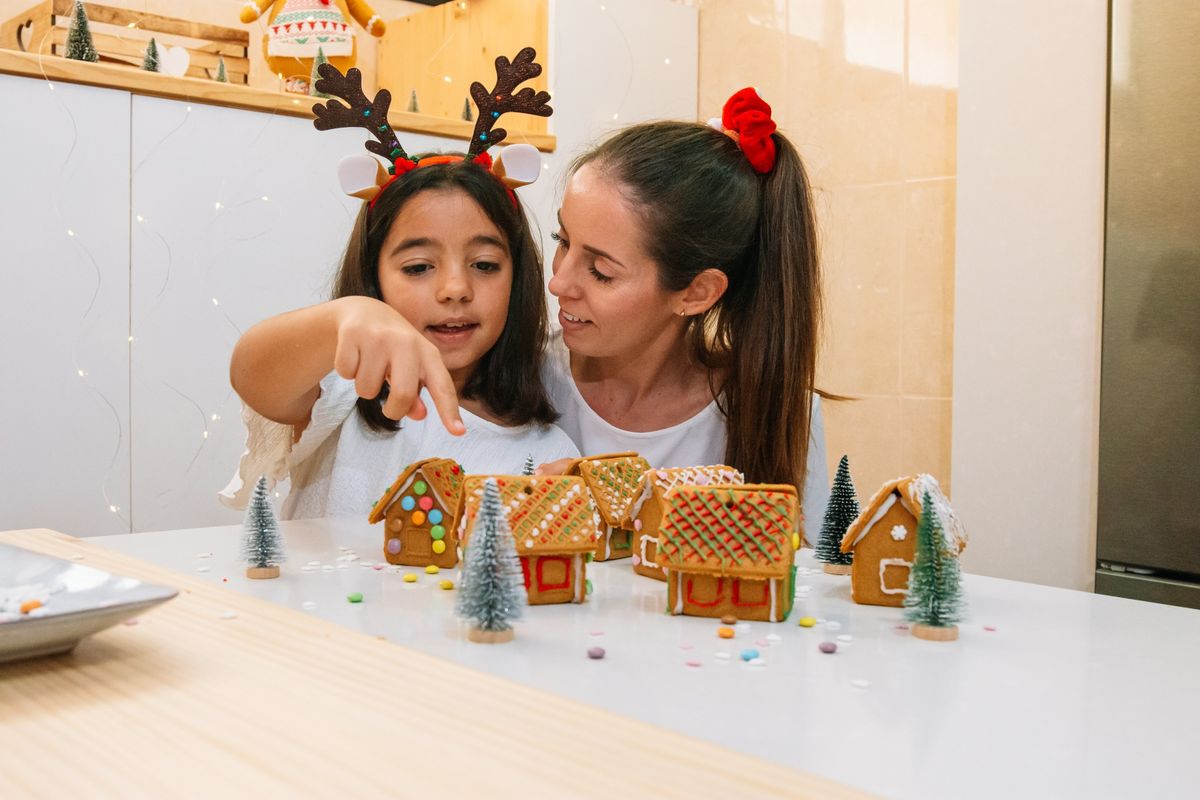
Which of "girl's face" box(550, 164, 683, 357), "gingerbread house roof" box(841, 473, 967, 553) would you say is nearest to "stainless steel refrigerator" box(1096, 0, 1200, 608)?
"girl's face" box(550, 164, 683, 357)

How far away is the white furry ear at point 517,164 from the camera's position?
4.61ft

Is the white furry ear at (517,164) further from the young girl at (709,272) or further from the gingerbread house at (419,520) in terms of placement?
the gingerbread house at (419,520)

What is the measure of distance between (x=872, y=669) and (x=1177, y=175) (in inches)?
54.8

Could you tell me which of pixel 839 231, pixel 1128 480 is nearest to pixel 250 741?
pixel 1128 480

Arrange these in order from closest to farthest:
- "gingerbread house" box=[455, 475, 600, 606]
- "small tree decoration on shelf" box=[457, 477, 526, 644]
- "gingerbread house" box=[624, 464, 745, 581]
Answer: "small tree decoration on shelf" box=[457, 477, 526, 644] < "gingerbread house" box=[455, 475, 600, 606] < "gingerbread house" box=[624, 464, 745, 581]

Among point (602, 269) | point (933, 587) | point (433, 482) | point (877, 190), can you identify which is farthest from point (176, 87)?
point (933, 587)

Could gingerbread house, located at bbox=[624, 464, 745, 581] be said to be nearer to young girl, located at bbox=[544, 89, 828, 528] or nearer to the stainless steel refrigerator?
young girl, located at bbox=[544, 89, 828, 528]

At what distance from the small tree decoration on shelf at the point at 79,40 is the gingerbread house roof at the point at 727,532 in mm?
1493

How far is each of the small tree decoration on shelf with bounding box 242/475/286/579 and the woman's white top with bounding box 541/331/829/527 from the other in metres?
0.62

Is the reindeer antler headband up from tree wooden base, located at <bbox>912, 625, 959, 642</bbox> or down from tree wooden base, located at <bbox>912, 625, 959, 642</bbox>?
up

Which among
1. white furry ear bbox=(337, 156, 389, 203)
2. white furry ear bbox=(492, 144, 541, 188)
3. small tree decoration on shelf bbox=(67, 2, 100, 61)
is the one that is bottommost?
white furry ear bbox=(337, 156, 389, 203)

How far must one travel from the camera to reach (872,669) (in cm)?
66

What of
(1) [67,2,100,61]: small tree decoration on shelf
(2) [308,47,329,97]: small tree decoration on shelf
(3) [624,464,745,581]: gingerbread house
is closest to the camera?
(3) [624,464,745,581]: gingerbread house

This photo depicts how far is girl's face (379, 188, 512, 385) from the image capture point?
1.39 meters
